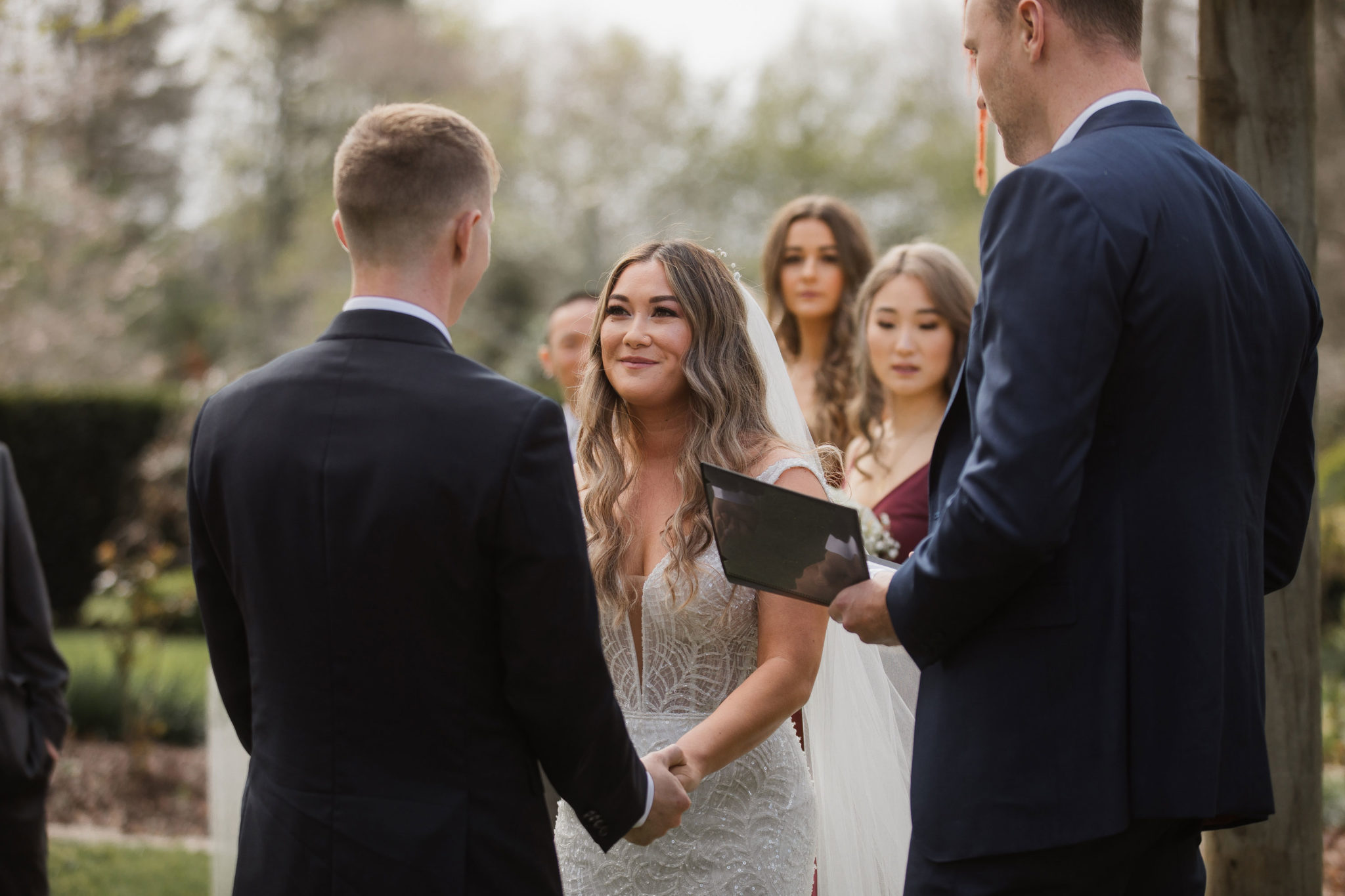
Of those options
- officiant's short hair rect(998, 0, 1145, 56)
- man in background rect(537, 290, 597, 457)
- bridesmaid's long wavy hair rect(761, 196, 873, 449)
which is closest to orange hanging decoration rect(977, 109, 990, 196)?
officiant's short hair rect(998, 0, 1145, 56)

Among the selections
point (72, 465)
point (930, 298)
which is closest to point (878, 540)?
point (930, 298)

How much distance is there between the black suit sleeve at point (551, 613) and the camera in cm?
193

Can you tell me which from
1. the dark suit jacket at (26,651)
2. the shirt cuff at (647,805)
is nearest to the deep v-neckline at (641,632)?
the shirt cuff at (647,805)

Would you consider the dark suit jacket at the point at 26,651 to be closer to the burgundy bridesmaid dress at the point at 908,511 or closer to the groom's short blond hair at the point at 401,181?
the groom's short blond hair at the point at 401,181

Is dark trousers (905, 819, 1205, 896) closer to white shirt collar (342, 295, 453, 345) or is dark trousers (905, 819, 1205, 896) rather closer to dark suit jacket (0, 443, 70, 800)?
white shirt collar (342, 295, 453, 345)

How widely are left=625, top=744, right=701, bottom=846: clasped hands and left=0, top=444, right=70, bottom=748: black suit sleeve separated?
101 inches

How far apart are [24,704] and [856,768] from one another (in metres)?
2.84

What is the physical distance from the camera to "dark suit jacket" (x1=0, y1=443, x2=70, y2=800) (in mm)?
3980

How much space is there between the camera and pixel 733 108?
74.1ft

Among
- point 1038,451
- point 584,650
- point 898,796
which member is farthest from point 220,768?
point 1038,451

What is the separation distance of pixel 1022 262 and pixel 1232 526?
0.57 meters

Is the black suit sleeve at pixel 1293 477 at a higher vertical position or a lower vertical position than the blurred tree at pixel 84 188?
lower

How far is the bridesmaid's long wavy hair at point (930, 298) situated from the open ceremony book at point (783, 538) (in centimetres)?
249

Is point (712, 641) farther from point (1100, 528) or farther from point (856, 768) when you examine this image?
point (1100, 528)
